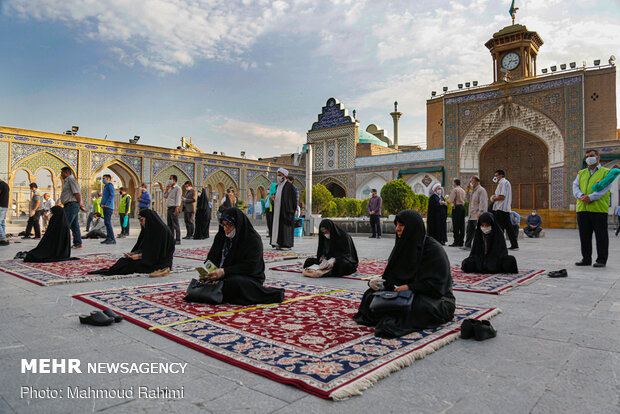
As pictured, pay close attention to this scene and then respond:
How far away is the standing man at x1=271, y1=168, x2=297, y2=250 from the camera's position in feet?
21.1

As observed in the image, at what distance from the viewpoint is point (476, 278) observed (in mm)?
3752

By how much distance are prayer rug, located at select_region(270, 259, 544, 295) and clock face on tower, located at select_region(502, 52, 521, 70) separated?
54.0 ft

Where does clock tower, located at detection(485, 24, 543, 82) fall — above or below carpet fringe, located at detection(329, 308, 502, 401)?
above

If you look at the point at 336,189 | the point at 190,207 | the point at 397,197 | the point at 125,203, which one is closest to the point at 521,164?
the point at 397,197

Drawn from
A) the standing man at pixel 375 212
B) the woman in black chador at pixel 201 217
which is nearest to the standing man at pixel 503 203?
the standing man at pixel 375 212

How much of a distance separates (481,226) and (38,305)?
3.73 metres

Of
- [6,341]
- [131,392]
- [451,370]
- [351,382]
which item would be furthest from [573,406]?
[6,341]

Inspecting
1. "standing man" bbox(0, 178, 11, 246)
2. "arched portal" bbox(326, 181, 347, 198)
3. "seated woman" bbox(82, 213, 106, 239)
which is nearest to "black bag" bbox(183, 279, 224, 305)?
"standing man" bbox(0, 178, 11, 246)

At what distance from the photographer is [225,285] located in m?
2.66

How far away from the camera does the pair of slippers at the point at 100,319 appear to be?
2.08 m

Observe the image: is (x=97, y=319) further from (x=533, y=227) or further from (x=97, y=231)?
(x=533, y=227)

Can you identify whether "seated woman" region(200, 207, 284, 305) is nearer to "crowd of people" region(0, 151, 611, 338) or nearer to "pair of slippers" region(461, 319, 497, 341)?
"crowd of people" region(0, 151, 611, 338)

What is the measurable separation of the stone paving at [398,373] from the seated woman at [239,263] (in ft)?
2.23

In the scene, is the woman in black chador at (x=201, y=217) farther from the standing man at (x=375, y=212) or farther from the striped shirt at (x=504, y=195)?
the striped shirt at (x=504, y=195)
